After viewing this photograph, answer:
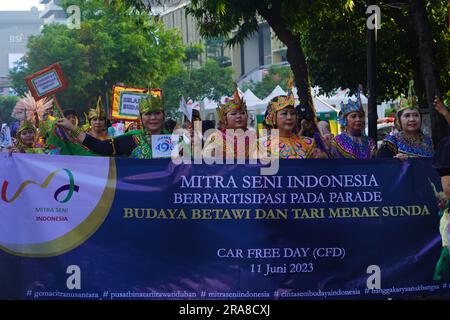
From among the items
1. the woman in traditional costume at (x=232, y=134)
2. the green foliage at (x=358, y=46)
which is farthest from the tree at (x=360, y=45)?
the woman in traditional costume at (x=232, y=134)

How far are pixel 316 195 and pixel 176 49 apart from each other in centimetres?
4438

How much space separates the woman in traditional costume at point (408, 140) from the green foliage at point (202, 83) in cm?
5628

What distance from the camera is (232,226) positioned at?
23.9 ft

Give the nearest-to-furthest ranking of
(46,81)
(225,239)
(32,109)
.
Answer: (225,239), (32,109), (46,81)

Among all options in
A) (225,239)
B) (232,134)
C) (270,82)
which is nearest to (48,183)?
(225,239)

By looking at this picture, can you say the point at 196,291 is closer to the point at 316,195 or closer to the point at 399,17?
the point at 316,195

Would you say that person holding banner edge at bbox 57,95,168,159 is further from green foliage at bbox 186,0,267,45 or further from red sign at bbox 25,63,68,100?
green foliage at bbox 186,0,267,45

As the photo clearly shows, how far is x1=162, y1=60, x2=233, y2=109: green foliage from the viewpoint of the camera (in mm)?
65375

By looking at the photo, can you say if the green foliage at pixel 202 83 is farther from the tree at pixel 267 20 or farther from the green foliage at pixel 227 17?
the tree at pixel 267 20

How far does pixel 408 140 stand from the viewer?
848 centimetres

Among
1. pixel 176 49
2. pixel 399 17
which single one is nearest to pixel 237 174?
pixel 399 17

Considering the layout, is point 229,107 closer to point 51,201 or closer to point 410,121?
point 410,121

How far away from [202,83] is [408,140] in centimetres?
5842

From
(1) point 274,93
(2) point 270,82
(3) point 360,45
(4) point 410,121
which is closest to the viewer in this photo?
(4) point 410,121
